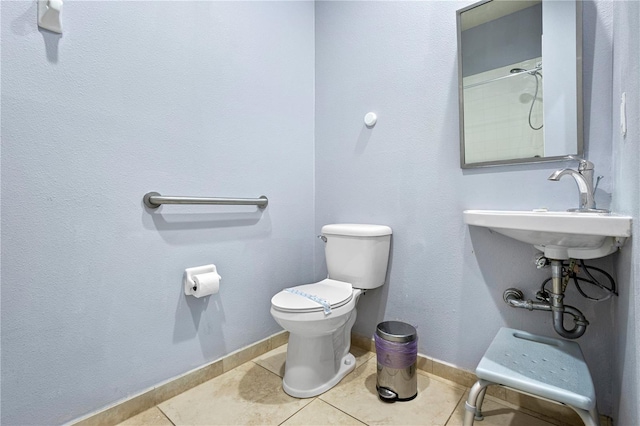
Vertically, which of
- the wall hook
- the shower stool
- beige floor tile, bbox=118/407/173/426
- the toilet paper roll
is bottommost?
beige floor tile, bbox=118/407/173/426

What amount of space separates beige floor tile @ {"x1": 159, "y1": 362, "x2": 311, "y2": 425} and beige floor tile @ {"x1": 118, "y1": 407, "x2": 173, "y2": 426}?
0.8 inches

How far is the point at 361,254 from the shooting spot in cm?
148

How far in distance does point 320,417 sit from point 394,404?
1.02 feet

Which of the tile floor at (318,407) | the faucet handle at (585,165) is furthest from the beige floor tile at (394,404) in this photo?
the faucet handle at (585,165)

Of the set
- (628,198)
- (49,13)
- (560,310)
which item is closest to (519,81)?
(628,198)

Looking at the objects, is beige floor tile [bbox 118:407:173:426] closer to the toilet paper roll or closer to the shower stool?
the toilet paper roll

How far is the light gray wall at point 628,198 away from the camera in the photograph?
2.12ft

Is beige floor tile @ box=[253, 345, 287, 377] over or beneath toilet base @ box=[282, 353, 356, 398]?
beneath

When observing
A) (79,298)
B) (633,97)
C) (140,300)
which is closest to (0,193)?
(79,298)

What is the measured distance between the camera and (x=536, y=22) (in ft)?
3.84

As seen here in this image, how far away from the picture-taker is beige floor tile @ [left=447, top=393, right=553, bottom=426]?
111 cm

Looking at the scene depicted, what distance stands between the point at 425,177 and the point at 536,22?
72 cm

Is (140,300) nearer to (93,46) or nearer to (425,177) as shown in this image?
(93,46)

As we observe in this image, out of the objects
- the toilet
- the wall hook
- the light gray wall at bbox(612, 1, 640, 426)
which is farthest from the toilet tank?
the wall hook
